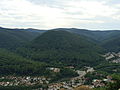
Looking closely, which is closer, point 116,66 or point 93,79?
point 93,79

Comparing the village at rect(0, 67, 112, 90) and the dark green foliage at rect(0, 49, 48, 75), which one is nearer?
the village at rect(0, 67, 112, 90)

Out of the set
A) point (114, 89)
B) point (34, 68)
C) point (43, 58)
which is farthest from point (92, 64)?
point (114, 89)

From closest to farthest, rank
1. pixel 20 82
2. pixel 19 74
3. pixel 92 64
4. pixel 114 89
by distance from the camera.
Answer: pixel 114 89, pixel 20 82, pixel 19 74, pixel 92 64

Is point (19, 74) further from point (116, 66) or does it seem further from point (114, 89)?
→ point (114, 89)

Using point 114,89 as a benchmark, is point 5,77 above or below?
below

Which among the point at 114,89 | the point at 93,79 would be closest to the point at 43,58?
the point at 93,79

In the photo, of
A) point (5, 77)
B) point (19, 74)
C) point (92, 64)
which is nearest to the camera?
point (5, 77)

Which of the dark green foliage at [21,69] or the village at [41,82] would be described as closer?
the village at [41,82]

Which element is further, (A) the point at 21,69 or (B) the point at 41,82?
(A) the point at 21,69

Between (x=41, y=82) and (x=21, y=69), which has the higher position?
(x=21, y=69)

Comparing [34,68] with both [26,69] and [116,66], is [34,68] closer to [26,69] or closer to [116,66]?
[26,69]
